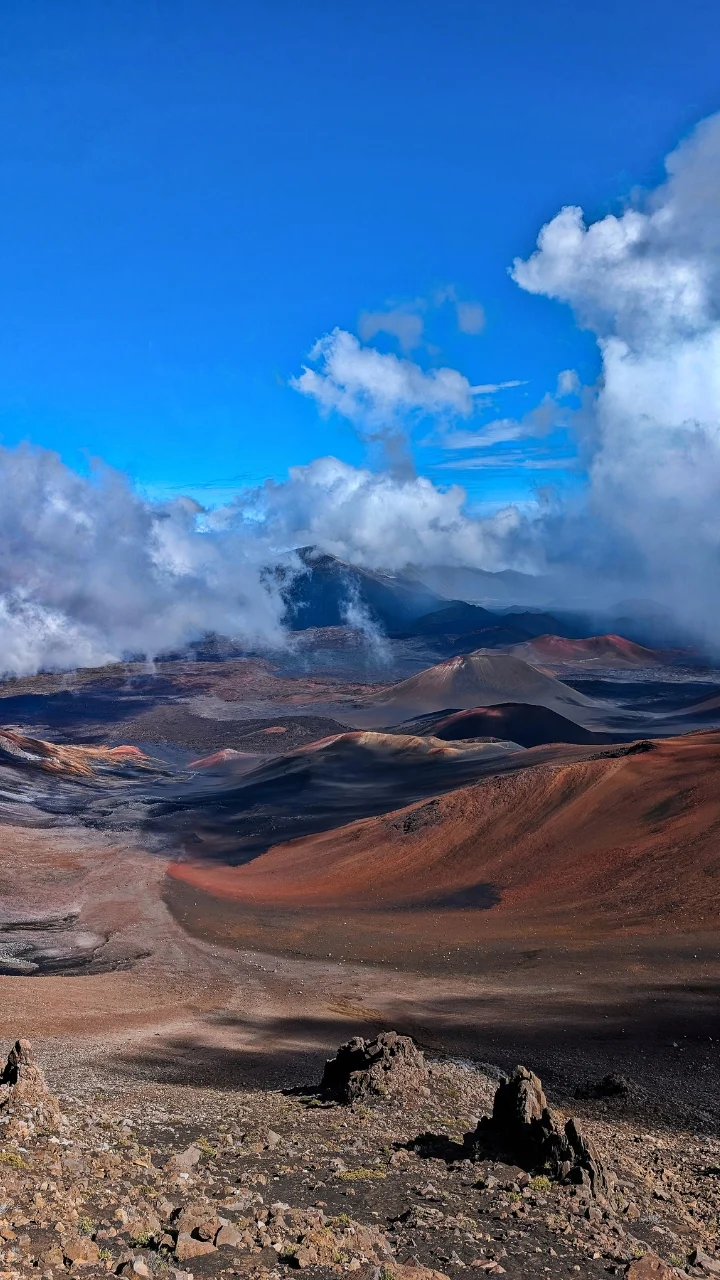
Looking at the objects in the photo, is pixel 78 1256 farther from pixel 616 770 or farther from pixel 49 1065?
pixel 616 770

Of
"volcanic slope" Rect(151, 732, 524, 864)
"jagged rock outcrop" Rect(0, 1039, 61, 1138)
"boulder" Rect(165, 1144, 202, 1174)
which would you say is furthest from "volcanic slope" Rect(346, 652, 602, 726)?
"boulder" Rect(165, 1144, 202, 1174)

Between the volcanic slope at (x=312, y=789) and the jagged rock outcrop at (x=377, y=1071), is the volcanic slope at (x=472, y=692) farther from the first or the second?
the jagged rock outcrop at (x=377, y=1071)

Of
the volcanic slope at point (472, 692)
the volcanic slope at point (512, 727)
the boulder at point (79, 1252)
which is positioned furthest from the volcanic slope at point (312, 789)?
the boulder at point (79, 1252)

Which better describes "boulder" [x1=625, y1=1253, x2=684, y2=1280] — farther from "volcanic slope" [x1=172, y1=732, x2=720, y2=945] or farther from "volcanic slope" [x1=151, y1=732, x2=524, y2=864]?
"volcanic slope" [x1=151, y1=732, x2=524, y2=864]

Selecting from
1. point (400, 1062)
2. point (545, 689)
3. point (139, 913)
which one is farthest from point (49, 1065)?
point (545, 689)

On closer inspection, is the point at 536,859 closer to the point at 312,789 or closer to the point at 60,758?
the point at 312,789
